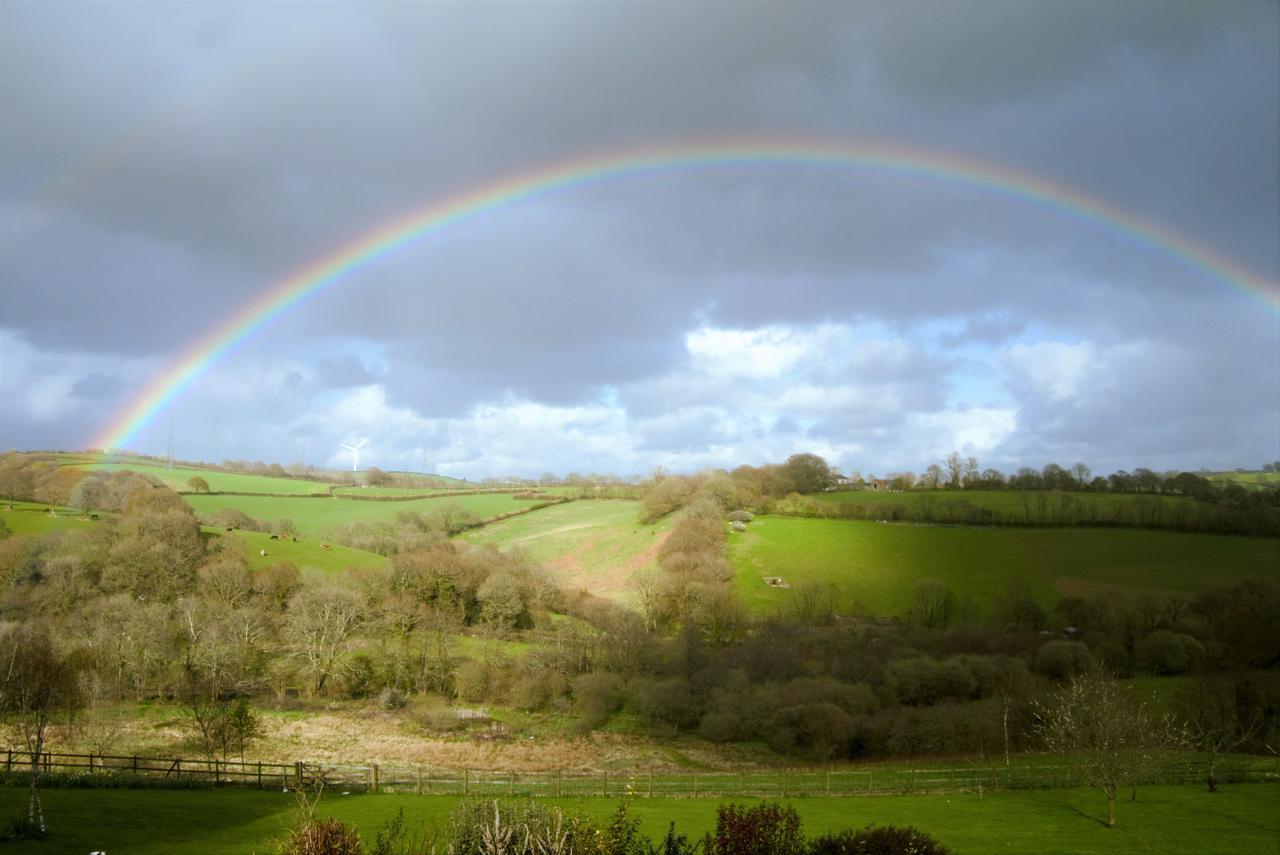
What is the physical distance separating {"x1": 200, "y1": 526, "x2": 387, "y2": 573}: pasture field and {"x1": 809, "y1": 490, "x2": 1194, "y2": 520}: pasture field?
70.3 metres

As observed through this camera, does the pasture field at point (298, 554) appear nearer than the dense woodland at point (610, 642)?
No

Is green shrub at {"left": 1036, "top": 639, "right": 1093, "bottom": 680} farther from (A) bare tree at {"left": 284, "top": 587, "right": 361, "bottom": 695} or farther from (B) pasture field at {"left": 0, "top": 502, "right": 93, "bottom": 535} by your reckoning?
(B) pasture field at {"left": 0, "top": 502, "right": 93, "bottom": 535}

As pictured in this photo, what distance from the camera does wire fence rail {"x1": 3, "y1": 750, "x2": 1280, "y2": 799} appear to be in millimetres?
40969

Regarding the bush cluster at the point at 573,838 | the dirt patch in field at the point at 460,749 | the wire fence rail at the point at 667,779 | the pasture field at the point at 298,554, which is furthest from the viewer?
the pasture field at the point at 298,554

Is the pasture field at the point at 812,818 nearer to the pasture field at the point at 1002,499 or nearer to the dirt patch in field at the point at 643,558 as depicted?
the dirt patch in field at the point at 643,558

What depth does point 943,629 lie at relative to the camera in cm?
9425

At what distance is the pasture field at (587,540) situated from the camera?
4343 inches

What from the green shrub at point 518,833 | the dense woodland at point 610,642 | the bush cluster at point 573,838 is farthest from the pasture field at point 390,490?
the green shrub at point 518,833

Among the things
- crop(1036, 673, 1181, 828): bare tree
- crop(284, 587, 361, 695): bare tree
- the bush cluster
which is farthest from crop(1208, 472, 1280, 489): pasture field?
the bush cluster

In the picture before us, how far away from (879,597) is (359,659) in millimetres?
60069

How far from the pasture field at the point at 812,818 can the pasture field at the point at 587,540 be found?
64.9 m

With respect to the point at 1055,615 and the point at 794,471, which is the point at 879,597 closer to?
the point at 1055,615

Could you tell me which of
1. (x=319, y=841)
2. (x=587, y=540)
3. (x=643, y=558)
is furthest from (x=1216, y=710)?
(x=587, y=540)

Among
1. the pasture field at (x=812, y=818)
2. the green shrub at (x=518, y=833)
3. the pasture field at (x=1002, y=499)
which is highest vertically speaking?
the pasture field at (x=1002, y=499)
